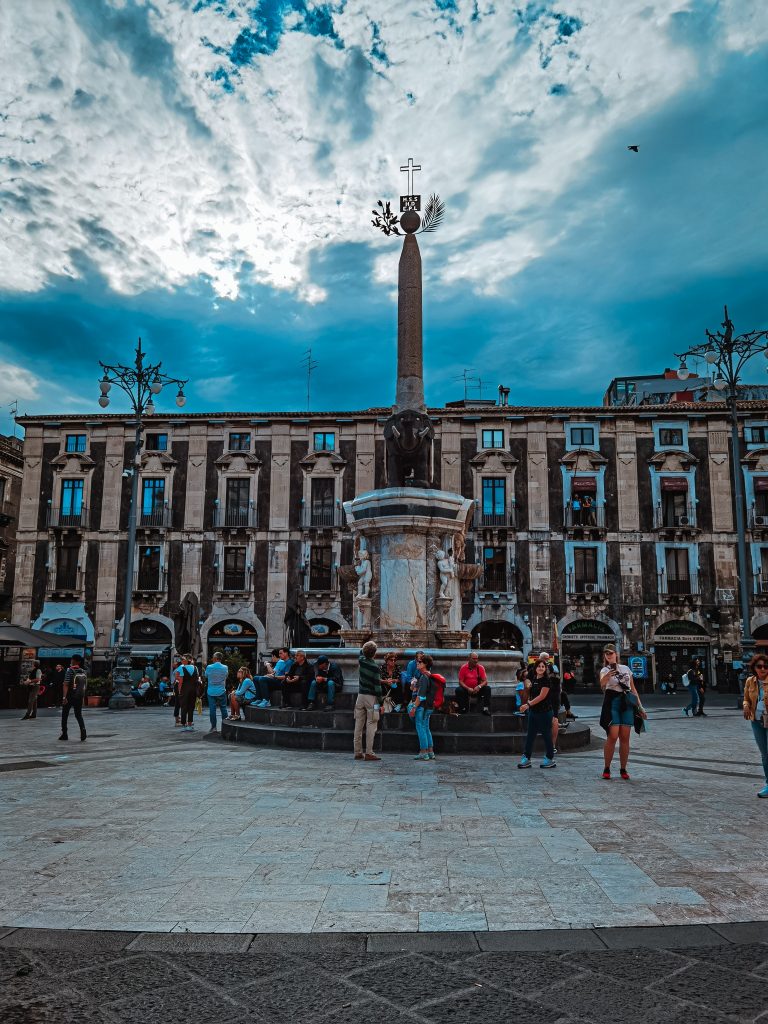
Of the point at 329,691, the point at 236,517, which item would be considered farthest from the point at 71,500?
the point at 329,691

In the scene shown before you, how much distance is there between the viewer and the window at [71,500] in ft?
129

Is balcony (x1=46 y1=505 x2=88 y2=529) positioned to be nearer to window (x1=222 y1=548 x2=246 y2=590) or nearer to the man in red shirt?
window (x1=222 y1=548 x2=246 y2=590)

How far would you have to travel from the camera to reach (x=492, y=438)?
38.8m

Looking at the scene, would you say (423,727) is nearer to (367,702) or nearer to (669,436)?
(367,702)

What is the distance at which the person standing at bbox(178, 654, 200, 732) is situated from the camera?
52.9 ft

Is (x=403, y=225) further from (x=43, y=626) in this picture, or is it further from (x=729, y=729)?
(x=43, y=626)

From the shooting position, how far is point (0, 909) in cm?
476

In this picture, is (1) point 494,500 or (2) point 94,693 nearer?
(2) point 94,693

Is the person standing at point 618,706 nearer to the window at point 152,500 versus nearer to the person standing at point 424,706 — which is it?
the person standing at point 424,706

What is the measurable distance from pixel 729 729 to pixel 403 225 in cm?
1310

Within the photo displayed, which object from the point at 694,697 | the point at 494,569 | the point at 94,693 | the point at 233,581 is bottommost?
the point at 94,693

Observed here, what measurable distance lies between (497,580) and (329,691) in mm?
24868

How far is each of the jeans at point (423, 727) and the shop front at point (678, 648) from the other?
2758cm

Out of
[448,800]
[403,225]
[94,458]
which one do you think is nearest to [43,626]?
[94,458]
